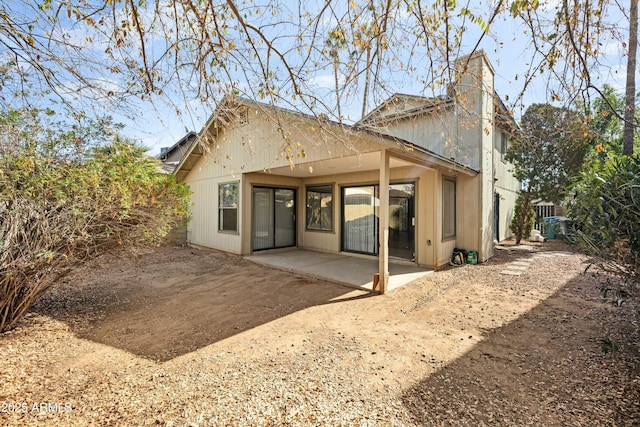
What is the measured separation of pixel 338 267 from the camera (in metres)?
7.15

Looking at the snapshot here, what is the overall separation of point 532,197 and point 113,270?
14281mm

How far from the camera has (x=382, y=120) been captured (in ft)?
13.8

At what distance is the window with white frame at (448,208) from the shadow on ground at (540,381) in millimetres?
3772

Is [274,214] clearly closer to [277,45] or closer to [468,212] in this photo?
[468,212]

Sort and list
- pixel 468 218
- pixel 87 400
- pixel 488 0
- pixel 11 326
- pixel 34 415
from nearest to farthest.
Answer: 1. pixel 34 415
2. pixel 87 400
3. pixel 488 0
4. pixel 11 326
5. pixel 468 218

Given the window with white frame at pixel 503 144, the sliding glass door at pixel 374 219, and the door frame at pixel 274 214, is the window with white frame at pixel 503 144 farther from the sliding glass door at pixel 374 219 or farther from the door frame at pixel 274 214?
the door frame at pixel 274 214

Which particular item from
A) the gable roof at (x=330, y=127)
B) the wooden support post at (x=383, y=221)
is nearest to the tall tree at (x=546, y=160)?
the gable roof at (x=330, y=127)

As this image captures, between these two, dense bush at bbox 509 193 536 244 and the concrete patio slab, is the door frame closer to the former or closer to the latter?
the concrete patio slab

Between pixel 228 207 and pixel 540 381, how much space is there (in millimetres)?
8639

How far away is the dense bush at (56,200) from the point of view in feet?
10.1

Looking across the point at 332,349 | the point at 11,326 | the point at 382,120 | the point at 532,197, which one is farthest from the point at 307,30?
the point at 532,197

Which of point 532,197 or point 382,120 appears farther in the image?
point 532,197

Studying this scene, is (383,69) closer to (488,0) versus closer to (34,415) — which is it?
(488,0)

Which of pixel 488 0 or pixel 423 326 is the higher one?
pixel 488 0
